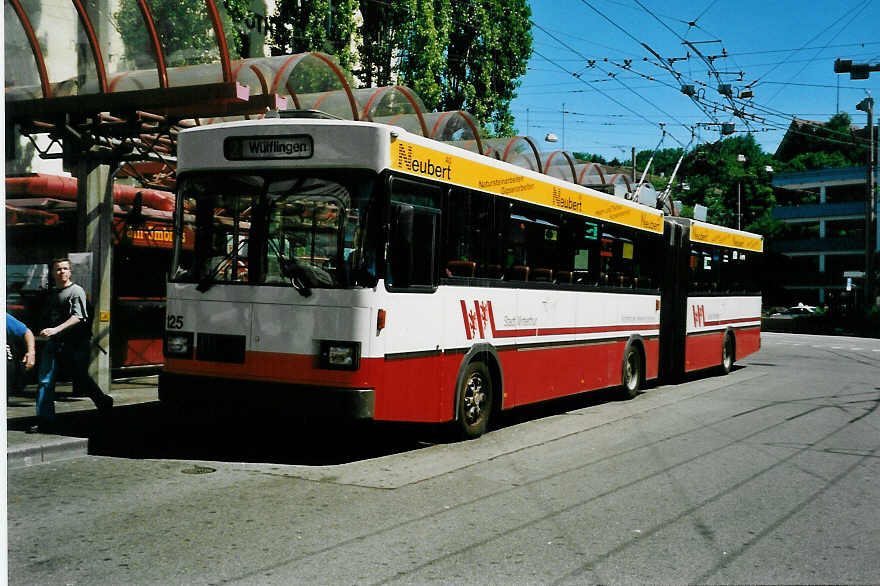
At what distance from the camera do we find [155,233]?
1579cm

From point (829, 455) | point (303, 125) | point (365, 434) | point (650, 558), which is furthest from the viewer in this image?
point (365, 434)

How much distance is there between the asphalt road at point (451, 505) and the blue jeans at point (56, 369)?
1.81 ft

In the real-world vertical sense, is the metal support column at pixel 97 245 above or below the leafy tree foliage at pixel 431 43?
below

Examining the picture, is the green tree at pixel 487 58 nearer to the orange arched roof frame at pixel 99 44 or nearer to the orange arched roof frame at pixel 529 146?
the orange arched roof frame at pixel 529 146

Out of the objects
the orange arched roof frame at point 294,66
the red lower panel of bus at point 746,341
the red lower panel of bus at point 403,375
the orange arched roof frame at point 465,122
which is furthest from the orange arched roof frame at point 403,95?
the red lower panel of bus at point 746,341

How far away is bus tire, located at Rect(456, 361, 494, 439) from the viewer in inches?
378

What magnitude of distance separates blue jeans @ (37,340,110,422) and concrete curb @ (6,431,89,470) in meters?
0.57

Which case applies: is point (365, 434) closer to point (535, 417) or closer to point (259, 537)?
point (535, 417)

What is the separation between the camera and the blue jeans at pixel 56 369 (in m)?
9.27

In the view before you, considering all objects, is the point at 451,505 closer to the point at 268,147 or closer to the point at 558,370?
the point at 268,147

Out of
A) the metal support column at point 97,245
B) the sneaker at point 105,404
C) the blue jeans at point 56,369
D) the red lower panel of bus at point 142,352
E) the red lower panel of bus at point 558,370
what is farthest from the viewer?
the red lower panel of bus at point 142,352

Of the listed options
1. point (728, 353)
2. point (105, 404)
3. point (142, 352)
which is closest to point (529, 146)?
point (728, 353)

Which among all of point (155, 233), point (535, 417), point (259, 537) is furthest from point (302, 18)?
point (259, 537)

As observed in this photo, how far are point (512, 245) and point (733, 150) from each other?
10554 cm
